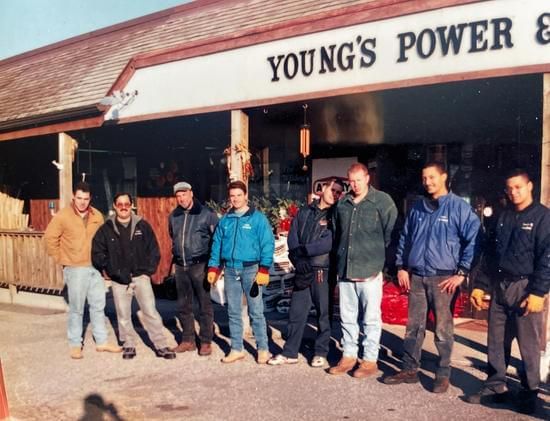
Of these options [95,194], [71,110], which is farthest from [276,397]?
[95,194]

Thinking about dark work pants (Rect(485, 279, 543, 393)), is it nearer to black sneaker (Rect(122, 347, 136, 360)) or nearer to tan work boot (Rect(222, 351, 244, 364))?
tan work boot (Rect(222, 351, 244, 364))

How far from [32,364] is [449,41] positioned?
5455 mm

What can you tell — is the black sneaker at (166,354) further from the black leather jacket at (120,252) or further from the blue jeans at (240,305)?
the black leather jacket at (120,252)

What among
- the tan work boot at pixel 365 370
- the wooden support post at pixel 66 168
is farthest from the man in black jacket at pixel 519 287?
the wooden support post at pixel 66 168

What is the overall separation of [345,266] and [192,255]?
1.79 m

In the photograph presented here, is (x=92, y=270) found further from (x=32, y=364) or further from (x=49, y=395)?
(x=49, y=395)

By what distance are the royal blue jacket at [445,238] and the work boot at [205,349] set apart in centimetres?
247

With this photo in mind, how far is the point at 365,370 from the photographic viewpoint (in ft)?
18.9

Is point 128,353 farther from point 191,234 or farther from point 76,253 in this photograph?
point 191,234

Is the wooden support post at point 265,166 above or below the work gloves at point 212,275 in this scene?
above

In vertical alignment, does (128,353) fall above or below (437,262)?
below

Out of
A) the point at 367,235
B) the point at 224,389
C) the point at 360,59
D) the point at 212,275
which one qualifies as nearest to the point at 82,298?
the point at 212,275

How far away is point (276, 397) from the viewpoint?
529 cm

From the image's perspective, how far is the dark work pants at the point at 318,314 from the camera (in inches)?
243
